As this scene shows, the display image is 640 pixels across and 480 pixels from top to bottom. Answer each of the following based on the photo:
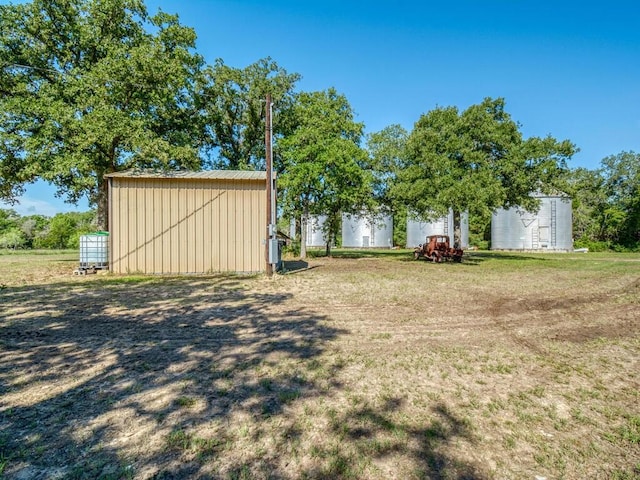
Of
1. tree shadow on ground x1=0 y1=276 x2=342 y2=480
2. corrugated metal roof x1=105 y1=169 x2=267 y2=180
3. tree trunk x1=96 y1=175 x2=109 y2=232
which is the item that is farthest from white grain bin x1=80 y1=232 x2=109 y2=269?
tree shadow on ground x1=0 y1=276 x2=342 y2=480

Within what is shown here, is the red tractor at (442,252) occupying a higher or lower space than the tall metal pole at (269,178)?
lower

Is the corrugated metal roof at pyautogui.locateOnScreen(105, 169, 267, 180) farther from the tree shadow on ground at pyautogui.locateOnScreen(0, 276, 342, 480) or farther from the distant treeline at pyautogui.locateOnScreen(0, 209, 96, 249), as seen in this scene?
the distant treeline at pyautogui.locateOnScreen(0, 209, 96, 249)

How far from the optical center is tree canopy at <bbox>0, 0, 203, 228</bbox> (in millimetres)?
15617

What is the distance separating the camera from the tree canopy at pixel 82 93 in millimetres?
15617

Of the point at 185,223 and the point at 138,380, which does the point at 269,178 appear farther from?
the point at 138,380

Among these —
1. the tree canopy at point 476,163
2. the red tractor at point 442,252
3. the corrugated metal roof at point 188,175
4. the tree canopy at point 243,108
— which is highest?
the tree canopy at point 243,108

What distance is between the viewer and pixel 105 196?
18.5m

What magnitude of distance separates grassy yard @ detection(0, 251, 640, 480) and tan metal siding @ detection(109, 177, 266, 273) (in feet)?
19.9

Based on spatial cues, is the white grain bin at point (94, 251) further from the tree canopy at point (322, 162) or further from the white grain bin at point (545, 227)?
the white grain bin at point (545, 227)

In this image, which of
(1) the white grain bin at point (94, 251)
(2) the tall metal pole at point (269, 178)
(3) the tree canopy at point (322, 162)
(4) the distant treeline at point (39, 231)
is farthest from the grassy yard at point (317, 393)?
(4) the distant treeline at point (39, 231)

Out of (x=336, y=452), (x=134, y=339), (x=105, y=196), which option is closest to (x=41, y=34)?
(x=105, y=196)

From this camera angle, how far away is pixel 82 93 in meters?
16.6

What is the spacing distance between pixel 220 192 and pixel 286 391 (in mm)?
11181

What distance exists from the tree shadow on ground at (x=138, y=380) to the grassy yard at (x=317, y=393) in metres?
0.02
